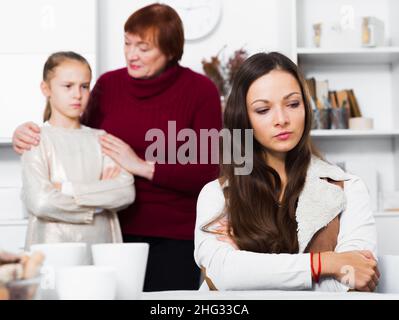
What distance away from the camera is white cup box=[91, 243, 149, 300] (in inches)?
34.3

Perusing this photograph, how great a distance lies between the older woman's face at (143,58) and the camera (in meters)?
1.94

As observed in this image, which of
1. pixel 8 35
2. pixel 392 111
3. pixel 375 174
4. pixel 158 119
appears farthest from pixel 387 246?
pixel 8 35

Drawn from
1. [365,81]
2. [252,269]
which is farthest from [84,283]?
[365,81]

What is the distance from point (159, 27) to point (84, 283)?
1.29m

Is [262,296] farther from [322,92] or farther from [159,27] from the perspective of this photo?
[322,92]

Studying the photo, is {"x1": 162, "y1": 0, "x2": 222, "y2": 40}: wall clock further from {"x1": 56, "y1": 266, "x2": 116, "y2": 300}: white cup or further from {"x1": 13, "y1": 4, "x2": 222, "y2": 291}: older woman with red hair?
{"x1": 56, "y1": 266, "x2": 116, "y2": 300}: white cup

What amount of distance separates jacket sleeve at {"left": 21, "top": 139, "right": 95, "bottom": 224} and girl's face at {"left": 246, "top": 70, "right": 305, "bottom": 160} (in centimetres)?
59

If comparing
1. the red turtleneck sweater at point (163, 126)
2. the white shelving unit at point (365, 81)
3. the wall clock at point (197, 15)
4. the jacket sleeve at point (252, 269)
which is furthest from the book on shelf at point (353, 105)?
the jacket sleeve at point (252, 269)

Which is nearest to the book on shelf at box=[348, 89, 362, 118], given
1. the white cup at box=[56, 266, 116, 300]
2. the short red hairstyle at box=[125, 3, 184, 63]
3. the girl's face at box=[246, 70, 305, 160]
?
the short red hairstyle at box=[125, 3, 184, 63]

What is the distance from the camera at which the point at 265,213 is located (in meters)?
1.46

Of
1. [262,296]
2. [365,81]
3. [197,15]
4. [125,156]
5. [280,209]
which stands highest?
[197,15]

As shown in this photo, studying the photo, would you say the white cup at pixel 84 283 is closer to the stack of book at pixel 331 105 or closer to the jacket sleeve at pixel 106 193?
the jacket sleeve at pixel 106 193

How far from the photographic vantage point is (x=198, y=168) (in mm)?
1934

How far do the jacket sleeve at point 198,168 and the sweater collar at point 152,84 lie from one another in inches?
4.6
